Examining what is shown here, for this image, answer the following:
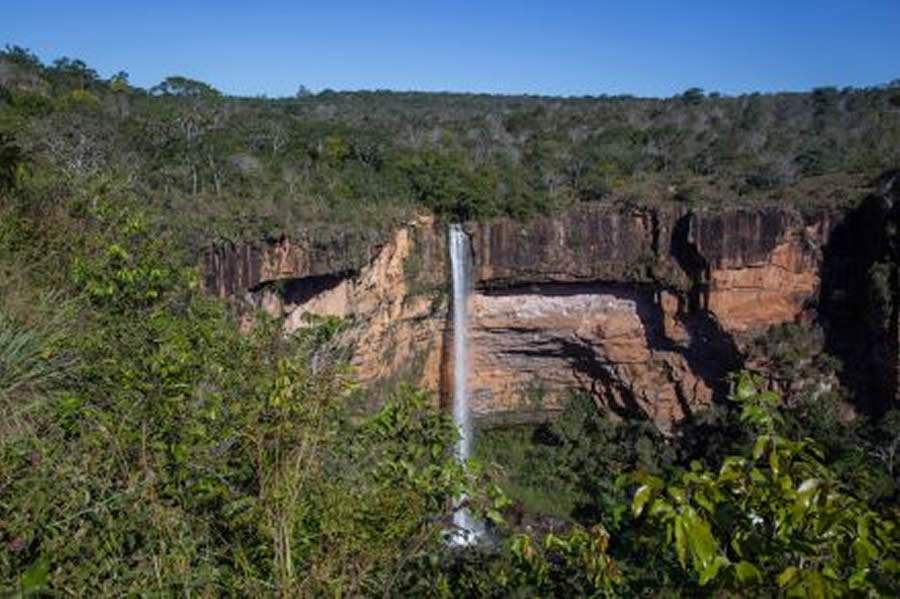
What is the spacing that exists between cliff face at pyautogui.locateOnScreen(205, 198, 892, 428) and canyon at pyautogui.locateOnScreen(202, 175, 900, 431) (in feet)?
0.13

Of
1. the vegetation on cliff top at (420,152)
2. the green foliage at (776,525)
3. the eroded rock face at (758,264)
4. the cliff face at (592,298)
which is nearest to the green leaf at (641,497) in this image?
the green foliage at (776,525)

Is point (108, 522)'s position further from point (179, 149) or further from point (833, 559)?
point (179, 149)

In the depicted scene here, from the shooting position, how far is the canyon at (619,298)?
2136cm

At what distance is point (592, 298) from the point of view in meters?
24.1

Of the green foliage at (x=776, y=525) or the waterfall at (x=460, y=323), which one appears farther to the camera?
the waterfall at (x=460, y=323)

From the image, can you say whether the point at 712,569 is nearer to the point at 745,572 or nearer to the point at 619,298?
the point at 745,572

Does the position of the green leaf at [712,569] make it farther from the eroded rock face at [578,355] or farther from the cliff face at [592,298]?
the eroded rock face at [578,355]

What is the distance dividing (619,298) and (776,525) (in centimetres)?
2243

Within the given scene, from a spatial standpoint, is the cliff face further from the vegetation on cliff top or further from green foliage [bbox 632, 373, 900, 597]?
green foliage [bbox 632, 373, 900, 597]

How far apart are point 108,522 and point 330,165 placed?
23.1 meters

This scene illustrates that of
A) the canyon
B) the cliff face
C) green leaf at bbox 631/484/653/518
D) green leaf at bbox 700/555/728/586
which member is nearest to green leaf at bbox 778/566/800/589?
green leaf at bbox 700/555/728/586

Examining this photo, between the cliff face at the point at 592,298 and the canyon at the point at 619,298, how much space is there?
0.04 meters

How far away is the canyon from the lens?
2136 centimetres

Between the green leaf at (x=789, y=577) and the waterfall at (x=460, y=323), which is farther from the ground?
the green leaf at (x=789, y=577)
